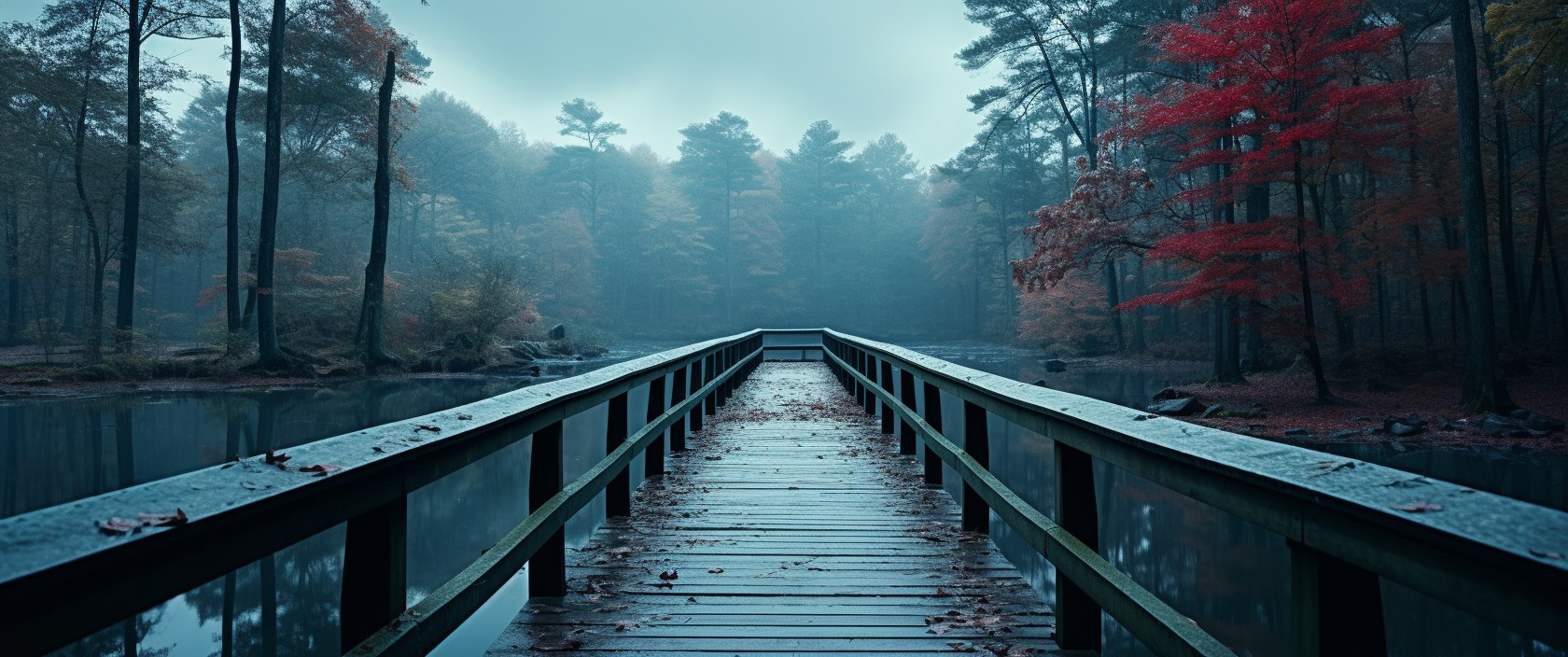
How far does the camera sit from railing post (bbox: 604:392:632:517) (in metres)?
4.09

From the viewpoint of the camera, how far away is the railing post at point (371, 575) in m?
1.63

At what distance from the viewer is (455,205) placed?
51.8 meters

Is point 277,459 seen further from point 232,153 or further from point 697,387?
point 232,153

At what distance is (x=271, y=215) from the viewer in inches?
786

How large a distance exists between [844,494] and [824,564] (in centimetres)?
150

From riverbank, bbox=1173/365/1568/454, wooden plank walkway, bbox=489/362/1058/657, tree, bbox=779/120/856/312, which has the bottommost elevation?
riverbank, bbox=1173/365/1568/454

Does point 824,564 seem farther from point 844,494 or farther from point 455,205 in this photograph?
point 455,205

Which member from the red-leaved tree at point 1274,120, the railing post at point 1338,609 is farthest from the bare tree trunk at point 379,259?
the railing post at point 1338,609

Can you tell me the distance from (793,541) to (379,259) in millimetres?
20900

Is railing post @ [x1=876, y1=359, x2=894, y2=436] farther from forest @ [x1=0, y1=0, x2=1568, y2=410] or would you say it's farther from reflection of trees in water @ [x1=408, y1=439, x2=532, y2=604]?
forest @ [x1=0, y1=0, x2=1568, y2=410]

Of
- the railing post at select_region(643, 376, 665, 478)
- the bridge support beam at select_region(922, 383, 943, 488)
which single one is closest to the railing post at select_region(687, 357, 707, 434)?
the railing post at select_region(643, 376, 665, 478)

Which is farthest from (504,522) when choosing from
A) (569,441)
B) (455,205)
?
(455,205)

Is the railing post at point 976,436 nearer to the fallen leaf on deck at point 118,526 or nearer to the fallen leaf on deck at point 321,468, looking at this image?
the fallen leaf on deck at point 321,468

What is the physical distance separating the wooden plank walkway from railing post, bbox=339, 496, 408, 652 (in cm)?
102
